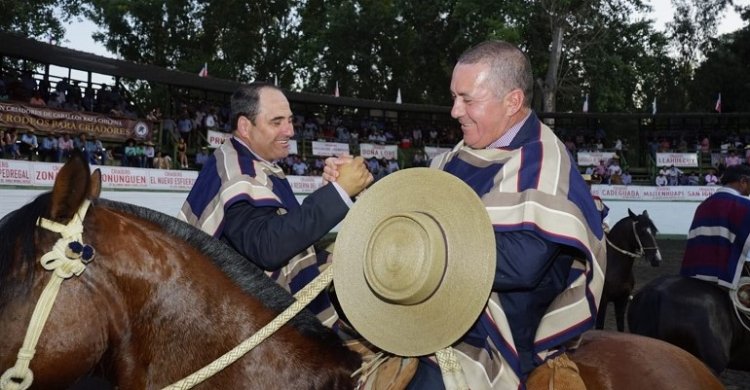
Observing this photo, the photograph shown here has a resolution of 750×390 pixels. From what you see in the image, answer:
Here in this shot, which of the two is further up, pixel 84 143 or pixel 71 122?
pixel 71 122

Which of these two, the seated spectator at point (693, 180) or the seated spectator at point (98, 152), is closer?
the seated spectator at point (98, 152)

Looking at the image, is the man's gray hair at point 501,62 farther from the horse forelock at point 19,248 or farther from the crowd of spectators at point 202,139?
the crowd of spectators at point 202,139

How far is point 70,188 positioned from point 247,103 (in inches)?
58.3

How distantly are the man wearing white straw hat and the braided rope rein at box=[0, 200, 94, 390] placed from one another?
72cm

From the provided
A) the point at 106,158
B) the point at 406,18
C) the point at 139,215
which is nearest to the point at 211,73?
the point at 406,18

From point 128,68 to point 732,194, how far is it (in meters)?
18.0

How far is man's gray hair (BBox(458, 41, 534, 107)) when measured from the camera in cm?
212

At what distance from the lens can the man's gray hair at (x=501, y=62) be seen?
212cm

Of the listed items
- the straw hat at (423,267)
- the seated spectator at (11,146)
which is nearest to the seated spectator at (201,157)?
the seated spectator at (11,146)

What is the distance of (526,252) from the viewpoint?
1.87 metres

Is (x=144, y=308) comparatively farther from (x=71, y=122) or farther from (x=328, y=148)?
(x=328, y=148)

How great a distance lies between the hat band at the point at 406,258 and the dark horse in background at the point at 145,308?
0.41 metres

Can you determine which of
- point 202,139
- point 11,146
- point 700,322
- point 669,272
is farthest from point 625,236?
point 202,139

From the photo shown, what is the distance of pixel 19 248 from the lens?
1.72 metres
